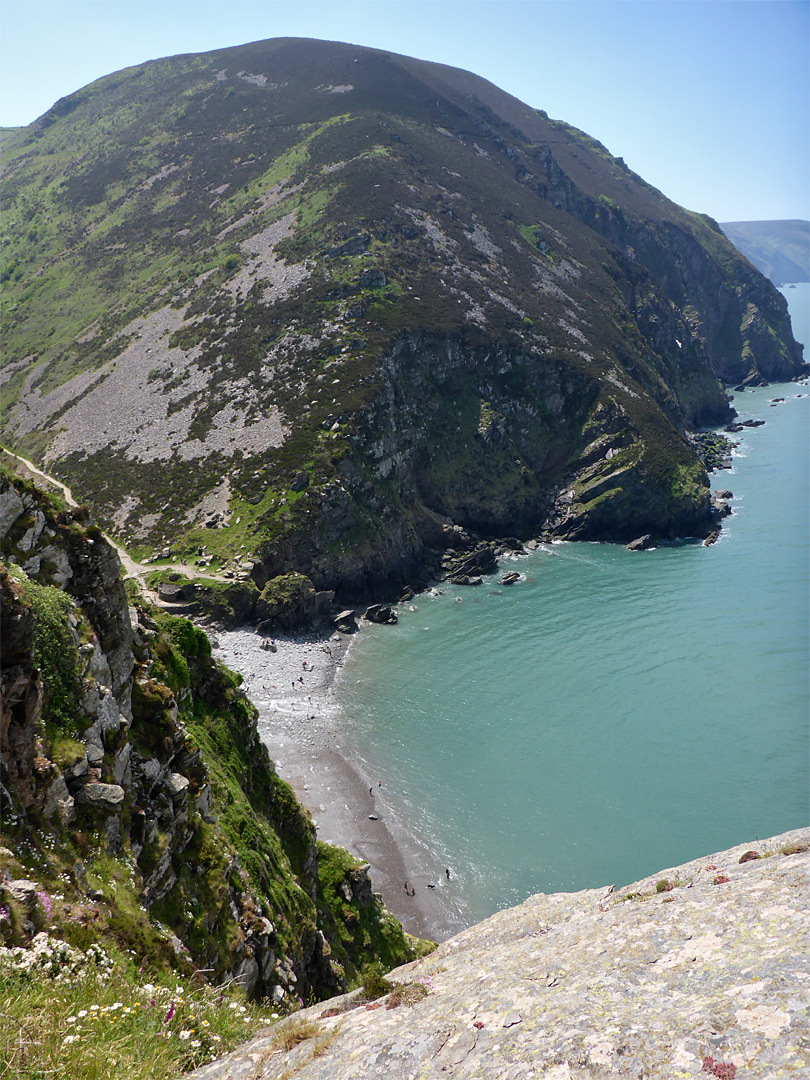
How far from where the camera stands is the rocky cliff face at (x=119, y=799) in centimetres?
→ 1080

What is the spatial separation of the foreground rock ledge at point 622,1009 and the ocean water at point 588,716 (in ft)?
96.2

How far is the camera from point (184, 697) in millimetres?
24031

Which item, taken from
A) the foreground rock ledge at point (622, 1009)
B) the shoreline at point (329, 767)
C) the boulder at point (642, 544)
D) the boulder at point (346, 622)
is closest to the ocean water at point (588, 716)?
the shoreline at point (329, 767)

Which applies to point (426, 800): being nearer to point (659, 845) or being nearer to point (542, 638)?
point (659, 845)

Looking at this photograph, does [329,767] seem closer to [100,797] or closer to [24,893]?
[100,797]

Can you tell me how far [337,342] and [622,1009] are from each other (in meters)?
99.3

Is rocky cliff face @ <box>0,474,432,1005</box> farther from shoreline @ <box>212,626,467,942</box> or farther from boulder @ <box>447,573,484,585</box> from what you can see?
boulder @ <box>447,573,484,585</box>

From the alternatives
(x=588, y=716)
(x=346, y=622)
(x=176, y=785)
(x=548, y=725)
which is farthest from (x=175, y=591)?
(x=176, y=785)

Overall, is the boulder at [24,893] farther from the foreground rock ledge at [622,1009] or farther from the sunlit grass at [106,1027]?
the foreground rock ledge at [622,1009]

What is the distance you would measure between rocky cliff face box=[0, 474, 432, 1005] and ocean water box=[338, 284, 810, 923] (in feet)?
65.2

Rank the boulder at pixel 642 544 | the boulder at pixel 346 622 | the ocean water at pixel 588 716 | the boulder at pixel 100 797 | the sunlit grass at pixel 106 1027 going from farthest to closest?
1. the boulder at pixel 642 544
2. the boulder at pixel 346 622
3. the ocean water at pixel 588 716
4. the boulder at pixel 100 797
5. the sunlit grass at pixel 106 1027

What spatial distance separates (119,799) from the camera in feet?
42.1

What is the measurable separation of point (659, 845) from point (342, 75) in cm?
20599

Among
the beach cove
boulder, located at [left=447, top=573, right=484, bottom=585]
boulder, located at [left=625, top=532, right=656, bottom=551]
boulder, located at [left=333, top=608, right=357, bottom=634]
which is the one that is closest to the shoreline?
the beach cove
